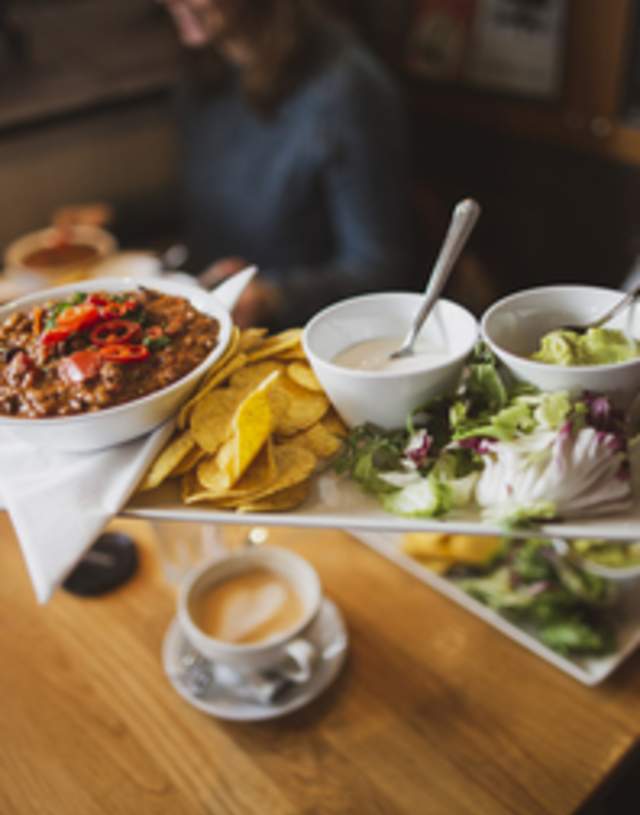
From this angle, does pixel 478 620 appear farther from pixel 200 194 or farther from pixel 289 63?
pixel 200 194

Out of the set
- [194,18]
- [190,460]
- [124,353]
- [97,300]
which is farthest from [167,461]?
[194,18]

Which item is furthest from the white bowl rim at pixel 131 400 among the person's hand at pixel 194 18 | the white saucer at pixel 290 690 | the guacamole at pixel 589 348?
the person's hand at pixel 194 18

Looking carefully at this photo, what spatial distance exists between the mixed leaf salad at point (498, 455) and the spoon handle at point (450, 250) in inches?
3.0

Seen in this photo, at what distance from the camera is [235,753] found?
116cm

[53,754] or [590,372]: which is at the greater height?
[590,372]

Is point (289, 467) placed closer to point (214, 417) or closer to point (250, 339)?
point (214, 417)

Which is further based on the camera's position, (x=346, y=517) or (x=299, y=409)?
(x=299, y=409)

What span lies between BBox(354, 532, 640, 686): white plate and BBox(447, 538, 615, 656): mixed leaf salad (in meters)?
0.02

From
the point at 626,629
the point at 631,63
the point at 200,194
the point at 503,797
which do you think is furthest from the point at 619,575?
the point at 200,194

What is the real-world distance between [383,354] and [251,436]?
20cm

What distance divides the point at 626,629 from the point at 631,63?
182cm

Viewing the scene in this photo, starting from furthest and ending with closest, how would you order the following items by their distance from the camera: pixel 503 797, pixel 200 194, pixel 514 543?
pixel 200 194 → pixel 514 543 → pixel 503 797

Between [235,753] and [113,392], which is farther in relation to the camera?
[235,753]

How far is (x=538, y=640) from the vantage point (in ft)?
4.22
